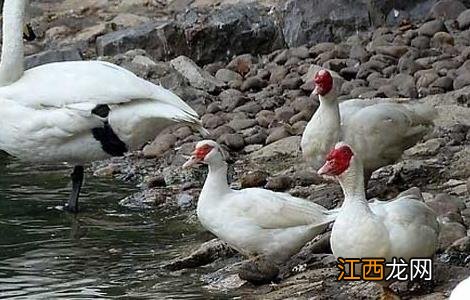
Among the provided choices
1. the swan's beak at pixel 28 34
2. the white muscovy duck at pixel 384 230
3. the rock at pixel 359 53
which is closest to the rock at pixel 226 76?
the rock at pixel 359 53

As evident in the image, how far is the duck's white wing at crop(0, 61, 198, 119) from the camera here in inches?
351

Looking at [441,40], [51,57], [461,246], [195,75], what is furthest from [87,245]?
[441,40]

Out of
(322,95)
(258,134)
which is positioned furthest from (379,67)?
(322,95)

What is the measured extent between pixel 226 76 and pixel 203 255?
594cm

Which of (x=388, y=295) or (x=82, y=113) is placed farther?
(x=82, y=113)

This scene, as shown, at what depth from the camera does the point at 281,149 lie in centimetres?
1070

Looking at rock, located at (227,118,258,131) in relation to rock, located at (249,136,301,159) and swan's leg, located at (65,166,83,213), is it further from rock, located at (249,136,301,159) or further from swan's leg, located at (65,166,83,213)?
swan's leg, located at (65,166,83,213)

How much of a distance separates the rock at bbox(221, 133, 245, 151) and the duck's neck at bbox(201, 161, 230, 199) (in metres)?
3.33

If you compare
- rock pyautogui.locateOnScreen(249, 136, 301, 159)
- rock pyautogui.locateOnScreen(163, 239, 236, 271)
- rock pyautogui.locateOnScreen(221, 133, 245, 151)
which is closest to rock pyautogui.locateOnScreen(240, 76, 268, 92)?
rock pyautogui.locateOnScreen(221, 133, 245, 151)

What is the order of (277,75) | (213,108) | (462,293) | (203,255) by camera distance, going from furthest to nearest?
(277,75) → (213,108) → (203,255) → (462,293)

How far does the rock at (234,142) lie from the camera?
36.3 feet

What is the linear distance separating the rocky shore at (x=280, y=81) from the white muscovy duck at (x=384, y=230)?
0.90ft

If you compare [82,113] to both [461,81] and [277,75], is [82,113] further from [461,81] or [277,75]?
[277,75]

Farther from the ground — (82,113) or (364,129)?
(82,113)
